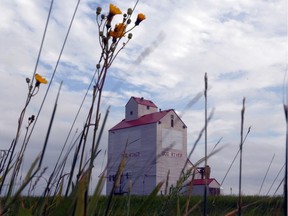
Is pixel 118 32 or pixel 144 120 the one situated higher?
pixel 144 120

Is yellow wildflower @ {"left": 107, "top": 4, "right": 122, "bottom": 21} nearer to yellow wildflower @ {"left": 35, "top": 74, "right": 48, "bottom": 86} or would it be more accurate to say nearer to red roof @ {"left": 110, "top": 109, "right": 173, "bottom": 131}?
yellow wildflower @ {"left": 35, "top": 74, "right": 48, "bottom": 86}

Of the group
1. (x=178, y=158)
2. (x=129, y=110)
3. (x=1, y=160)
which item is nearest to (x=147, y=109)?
(x=129, y=110)

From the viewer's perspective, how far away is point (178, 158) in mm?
27438

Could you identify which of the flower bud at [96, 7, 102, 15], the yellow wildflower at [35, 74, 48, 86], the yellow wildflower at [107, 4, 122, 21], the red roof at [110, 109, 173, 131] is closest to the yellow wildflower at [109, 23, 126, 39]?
the yellow wildflower at [107, 4, 122, 21]

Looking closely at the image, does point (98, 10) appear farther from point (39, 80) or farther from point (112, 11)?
point (39, 80)

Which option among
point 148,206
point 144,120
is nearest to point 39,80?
point 148,206

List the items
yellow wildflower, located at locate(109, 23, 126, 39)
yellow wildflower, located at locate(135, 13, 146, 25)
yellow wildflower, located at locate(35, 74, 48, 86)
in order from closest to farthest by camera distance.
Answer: yellow wildflower, located at locate(109, 23, 126, 39)
yellow wildflower, located at locate(135, 13, 146, 25)
yellow wildflower, located at locate(35, 74, 48, 86)

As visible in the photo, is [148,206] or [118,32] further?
[118,32]

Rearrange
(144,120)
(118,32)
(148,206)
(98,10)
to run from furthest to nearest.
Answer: (144,120), (98,10), (118,32), (148,206)

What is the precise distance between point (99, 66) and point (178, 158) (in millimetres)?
26484

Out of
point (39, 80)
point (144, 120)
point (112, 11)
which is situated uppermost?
point (144, 120)

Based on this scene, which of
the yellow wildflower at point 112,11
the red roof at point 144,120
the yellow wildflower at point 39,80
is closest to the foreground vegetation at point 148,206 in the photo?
the yellow wildflower at point 39,80

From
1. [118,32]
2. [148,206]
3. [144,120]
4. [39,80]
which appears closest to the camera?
[148,206]

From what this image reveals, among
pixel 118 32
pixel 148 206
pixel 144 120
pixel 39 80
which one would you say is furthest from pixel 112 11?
pixel 144 120
